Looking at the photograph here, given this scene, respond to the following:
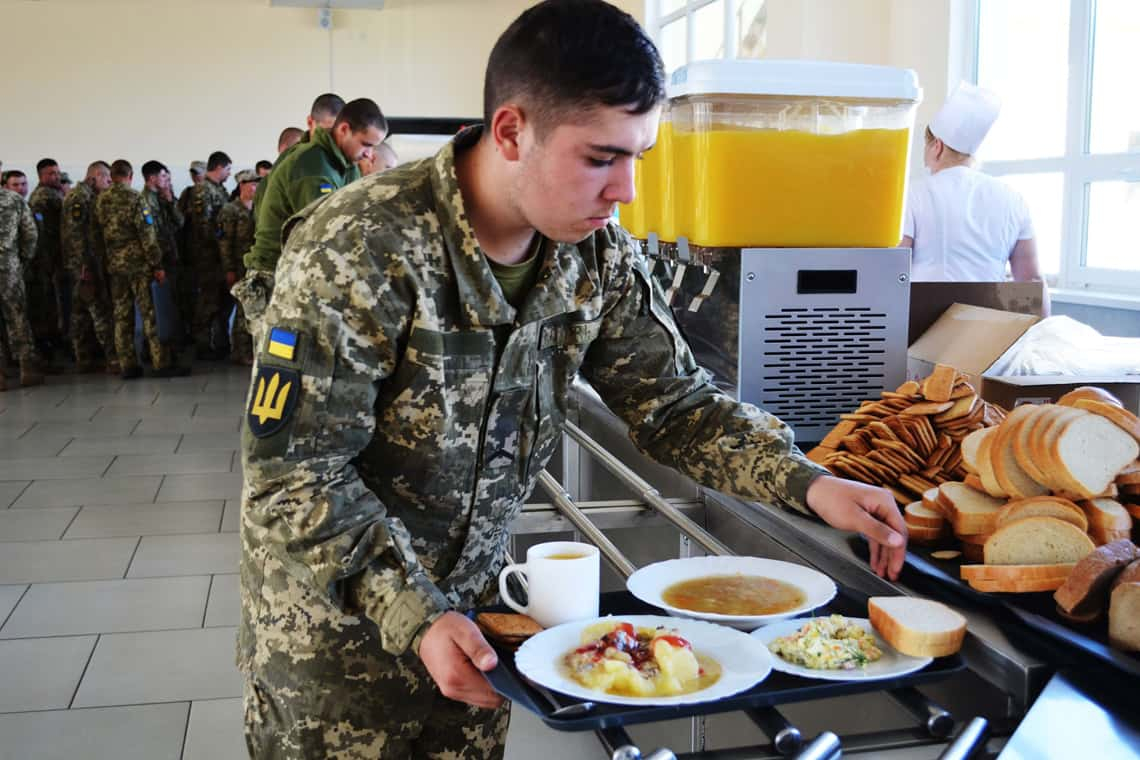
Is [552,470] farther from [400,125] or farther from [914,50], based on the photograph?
[400,125]

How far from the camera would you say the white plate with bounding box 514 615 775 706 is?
95cm

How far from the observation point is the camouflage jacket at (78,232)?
8.53 m

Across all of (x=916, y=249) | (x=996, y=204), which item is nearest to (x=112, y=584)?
(x=916, y=249)

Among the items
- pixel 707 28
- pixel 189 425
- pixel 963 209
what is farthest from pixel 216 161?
pixel 963 209

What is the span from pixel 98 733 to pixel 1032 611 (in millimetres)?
2357

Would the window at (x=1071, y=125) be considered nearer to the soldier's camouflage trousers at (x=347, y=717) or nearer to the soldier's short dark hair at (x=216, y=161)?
the soldier's camouflage trousers at (x=347, y=717)

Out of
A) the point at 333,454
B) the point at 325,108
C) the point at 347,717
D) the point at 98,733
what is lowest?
the point at 98,733

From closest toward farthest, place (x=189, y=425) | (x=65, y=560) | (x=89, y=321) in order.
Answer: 1. (x=65, y=560)
2. (x=189, y=425)
3. (x=89, y=321)

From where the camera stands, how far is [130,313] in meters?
8.44

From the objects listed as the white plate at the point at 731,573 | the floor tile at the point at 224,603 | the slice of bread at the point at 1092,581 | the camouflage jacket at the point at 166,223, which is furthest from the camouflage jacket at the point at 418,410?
the camouflage jacket at the point at 166,223

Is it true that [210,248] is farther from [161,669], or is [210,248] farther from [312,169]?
[161,669]

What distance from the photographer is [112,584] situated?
12.3 ft

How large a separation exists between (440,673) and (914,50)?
4.74 metres

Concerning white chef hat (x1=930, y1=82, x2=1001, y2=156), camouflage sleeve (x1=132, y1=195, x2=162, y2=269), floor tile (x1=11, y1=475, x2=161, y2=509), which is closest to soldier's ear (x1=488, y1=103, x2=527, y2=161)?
white chef hat (x1=930, y1=82, x2=1001, y2=156)
